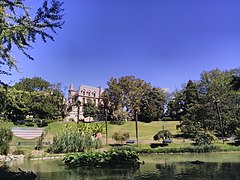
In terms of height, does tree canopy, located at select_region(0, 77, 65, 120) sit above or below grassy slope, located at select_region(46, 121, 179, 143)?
above

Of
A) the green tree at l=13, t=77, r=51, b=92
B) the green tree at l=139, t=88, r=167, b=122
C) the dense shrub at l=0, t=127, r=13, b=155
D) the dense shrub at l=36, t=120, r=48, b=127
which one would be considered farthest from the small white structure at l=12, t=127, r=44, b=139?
the green tree at l=139, t=88, r=167, b=122

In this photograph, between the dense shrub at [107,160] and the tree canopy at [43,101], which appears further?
the tree canopy at [43,101]

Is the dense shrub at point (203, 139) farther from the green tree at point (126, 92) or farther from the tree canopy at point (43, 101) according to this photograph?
the tree canopy at point (43, 101)

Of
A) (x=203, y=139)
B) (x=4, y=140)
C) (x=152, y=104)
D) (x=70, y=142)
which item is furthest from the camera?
(x=152, y=104)

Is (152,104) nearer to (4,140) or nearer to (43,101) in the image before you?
(43,101)

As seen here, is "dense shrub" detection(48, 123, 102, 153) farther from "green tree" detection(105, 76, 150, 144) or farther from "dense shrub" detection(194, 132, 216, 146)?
"green tree" detection(105, 76, 150, 144)

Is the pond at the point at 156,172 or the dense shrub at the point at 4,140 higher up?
the dense shrub at the point at 4,140

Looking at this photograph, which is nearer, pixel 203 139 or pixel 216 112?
pixel 203 139

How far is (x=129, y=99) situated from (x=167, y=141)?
2390 centimetres

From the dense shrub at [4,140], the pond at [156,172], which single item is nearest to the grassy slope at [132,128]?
the dense shrub at [4,140]

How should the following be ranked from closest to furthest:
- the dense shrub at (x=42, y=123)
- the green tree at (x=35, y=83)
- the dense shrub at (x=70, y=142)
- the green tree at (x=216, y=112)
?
the dense shrub at (x=70, y=142) → the green tree at (x=216, y=112) → the dense shrub at (x=42, y=123) → the green tree at (x=35, y=83)

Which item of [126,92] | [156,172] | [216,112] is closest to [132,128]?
[126,92]

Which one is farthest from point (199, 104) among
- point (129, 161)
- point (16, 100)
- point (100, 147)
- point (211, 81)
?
point (16, 100)

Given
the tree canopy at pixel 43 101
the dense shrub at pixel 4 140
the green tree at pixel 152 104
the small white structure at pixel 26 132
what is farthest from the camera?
the green tree at pixel 152 104
